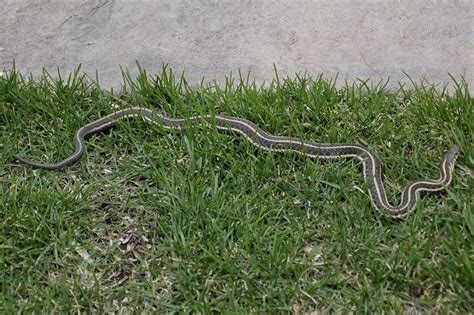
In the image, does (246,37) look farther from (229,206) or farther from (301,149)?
(229,206)

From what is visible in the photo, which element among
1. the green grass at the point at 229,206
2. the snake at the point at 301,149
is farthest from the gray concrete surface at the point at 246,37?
the snake at the point at 301,149

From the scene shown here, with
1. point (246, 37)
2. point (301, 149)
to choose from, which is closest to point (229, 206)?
point (301, 149)

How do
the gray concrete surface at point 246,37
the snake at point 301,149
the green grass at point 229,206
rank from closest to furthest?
the green grass at point 229,206 < the snake at point 301,149 < the gray concrete surface at point 246,37

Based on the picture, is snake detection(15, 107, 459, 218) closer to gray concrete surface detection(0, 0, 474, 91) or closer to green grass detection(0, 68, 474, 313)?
green grass detection(0, 68, 474, 313)

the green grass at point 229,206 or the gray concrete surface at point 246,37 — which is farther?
the gray concrete surface at point 246,37

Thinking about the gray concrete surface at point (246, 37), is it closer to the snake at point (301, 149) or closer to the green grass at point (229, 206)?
the green grass at point (229, 206)

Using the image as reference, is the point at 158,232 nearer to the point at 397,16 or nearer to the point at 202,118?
the point at 202,118
